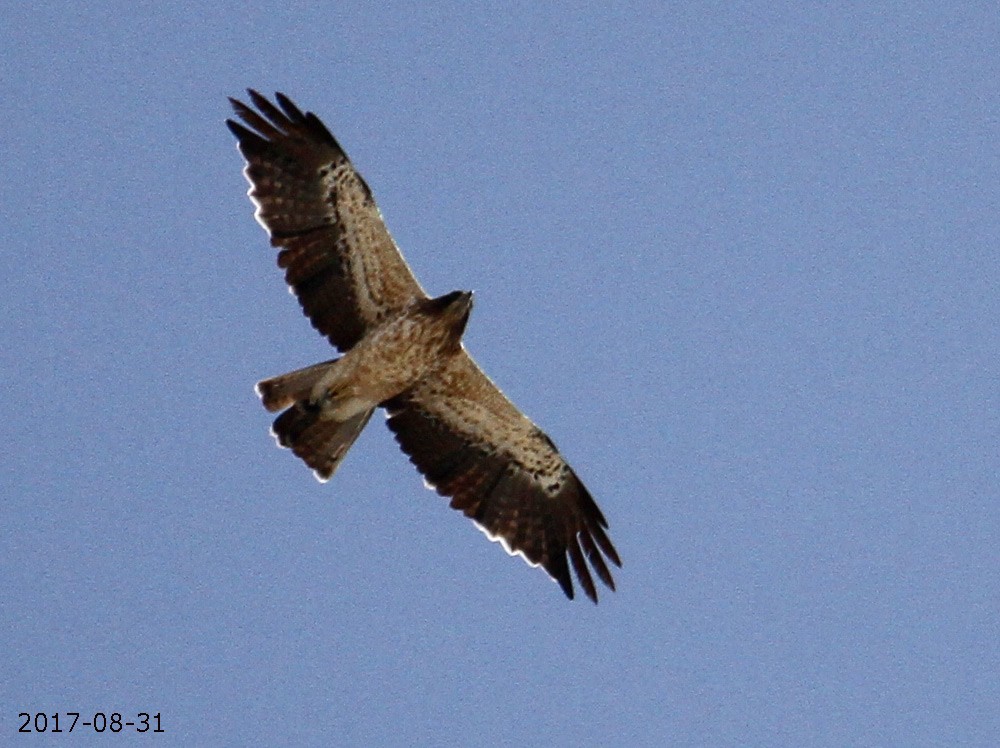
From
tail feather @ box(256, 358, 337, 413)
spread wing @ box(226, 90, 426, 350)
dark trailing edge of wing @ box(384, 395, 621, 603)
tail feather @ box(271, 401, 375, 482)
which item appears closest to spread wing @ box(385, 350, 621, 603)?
dark trailing edge of wing @ box(384, 395, 621, 603)

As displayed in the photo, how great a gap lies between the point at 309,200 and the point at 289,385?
5.37ft

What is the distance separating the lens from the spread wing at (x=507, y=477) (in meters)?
16.4

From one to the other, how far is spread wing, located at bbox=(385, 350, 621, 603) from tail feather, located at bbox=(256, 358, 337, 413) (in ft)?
3.31

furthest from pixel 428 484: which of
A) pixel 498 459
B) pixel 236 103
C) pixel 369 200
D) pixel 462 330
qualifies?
pixel 236 103

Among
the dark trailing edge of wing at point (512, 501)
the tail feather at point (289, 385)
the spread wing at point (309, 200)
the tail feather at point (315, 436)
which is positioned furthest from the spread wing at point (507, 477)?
the spread wing at point (309, 200)

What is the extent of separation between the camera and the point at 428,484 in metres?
16.5

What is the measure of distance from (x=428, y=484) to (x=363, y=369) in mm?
1495

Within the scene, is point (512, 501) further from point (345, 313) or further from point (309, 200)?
point (309, 200)

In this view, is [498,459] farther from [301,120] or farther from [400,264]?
[301,120]

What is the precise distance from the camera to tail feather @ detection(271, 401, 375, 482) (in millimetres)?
15773

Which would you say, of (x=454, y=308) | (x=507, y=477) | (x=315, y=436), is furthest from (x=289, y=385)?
(x=507, y=477)

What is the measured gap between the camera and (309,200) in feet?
51.1

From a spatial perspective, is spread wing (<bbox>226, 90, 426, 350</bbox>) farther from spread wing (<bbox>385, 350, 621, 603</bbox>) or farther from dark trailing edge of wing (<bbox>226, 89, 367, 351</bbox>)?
spread wing (<bbox>385, 350, 621, 603</bbox>)

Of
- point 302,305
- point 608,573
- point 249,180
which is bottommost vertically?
point 608,573
